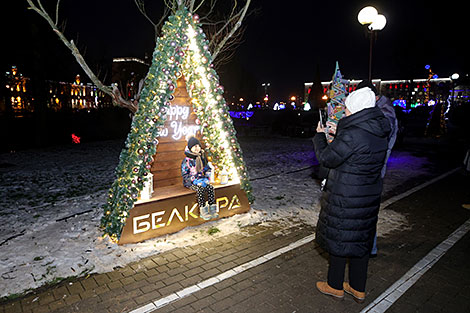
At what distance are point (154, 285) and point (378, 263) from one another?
3.37 m

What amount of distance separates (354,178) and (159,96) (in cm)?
348

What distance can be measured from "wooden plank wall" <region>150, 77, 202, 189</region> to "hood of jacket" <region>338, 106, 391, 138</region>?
12.4 feet

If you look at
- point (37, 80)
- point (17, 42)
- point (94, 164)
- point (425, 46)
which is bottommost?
point (94, 164)

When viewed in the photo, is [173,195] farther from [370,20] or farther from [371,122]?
[370,20]

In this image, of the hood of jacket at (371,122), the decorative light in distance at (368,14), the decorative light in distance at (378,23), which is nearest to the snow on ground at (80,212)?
the hood of jacket at (371,122)

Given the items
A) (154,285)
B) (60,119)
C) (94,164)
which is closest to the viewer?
(154,285)

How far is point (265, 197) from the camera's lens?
7.93 metres

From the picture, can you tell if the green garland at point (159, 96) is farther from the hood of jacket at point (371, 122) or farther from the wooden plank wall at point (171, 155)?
the hood of jacket at point (371, 122)

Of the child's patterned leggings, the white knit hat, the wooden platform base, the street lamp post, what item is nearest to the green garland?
the wooden platform base

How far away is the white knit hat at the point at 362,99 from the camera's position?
3165mm

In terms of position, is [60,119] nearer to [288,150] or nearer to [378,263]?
[288,150]

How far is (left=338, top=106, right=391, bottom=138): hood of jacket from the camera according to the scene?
3.08 m

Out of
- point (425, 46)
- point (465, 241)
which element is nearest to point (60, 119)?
point (465, 241)

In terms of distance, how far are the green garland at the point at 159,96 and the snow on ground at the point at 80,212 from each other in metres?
0.66
